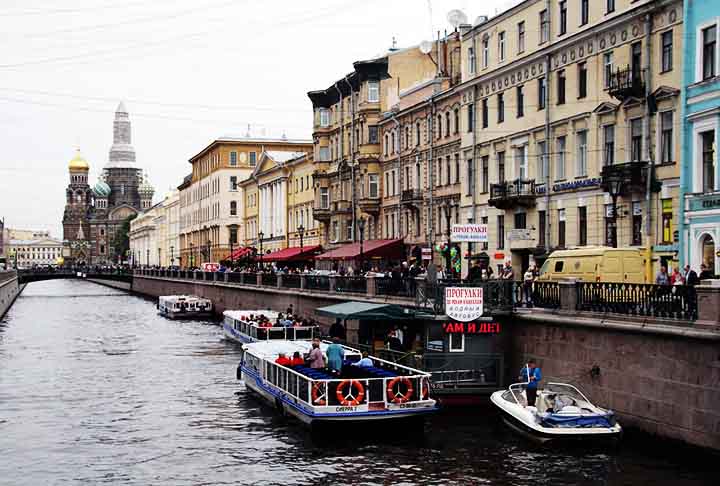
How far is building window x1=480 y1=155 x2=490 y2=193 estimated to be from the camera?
53.3m

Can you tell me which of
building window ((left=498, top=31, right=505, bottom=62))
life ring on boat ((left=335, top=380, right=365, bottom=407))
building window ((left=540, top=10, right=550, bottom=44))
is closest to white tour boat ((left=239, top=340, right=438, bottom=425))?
life ring on boat ((left=335, top=380, right=365, bottom=407))

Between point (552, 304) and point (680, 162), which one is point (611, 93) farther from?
point (552, 304)

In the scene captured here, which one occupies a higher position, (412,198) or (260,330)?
(412,198)

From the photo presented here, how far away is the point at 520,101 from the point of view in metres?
49.5

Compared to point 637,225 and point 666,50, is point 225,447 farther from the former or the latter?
point 666,50

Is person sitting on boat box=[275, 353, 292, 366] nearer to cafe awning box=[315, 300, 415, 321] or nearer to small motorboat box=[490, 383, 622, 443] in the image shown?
cafe awning box=[315, 300, 415, 321]

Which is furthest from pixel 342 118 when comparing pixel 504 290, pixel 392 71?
pixel 504 290

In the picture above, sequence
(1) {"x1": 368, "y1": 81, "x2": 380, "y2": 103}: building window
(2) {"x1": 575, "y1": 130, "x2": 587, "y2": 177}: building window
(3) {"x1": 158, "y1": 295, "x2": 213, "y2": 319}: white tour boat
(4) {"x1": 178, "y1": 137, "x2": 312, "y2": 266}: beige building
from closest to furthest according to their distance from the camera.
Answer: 1. (2) {"x1": 575, "y1": 130, "x2": 587, "y2": 177}: building window
2. (1) {"x1": 368, "y1": 81, "x2": 380, "y2": 103}: building window
3. (3) {"x1": 158, "y1": 295, "x2": 213, "y2": 319}: white tour boat
4. (4) {"x1": 178, "y1": 137, "x2": 312, "y2": 266}: beige building

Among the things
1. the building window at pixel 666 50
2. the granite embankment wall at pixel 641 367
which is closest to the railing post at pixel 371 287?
the granite embankment wall at pixel 641 367

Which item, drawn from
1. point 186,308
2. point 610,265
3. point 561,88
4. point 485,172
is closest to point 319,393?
point 610,265

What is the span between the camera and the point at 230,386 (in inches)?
1567

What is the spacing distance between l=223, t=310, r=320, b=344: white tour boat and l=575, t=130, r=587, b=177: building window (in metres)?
13.8

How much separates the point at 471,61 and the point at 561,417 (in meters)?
32.3

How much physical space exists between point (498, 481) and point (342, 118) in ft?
192
